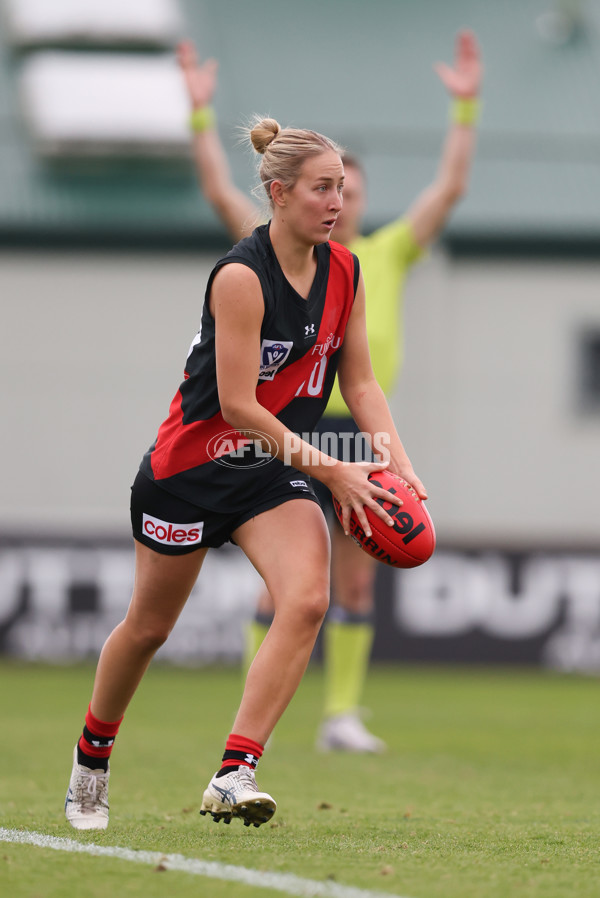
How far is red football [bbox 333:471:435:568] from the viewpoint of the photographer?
14.0ft

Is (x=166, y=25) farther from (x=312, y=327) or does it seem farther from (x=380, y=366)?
(x=312, y=327)

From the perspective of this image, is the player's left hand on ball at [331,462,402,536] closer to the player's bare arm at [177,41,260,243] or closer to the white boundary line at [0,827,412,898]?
the white boundary line at [0,827,412,898]

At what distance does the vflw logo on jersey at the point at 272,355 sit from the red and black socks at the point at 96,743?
49.6 inches

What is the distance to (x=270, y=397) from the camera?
4.44 meters

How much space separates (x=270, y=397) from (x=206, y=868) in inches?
57.9

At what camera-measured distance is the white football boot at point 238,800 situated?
3.98 meters

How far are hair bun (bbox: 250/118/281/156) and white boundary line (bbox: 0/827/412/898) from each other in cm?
216

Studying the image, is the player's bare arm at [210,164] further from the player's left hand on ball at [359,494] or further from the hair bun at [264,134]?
the player's left hand on ball at [359,494]

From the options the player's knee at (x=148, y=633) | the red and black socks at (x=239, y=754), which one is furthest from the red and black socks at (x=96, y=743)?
the red and black socks at (x=239, y=754)

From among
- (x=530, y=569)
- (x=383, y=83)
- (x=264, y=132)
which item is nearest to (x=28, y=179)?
(x=383, y=83)

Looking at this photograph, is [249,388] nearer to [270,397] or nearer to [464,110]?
[270,397]

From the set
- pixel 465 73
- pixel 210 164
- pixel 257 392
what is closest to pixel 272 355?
pixel 257 392

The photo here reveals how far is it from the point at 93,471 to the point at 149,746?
11.9 meters

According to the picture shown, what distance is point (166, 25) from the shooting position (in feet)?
65.8
